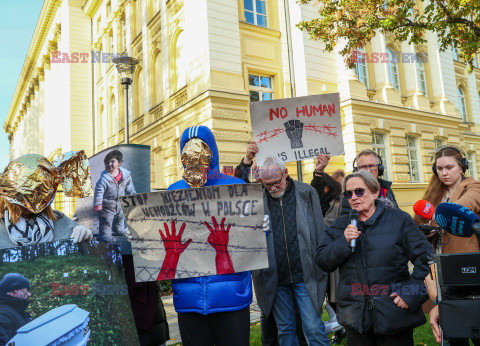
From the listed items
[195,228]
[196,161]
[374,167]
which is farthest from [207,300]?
[374,167]

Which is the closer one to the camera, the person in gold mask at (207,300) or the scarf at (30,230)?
the scarf at (30,230)

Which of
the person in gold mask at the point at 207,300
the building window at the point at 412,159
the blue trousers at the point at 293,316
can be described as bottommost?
the blue trousers at the point at 293,316

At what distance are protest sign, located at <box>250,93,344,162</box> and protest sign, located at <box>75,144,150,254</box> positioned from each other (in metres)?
1.60

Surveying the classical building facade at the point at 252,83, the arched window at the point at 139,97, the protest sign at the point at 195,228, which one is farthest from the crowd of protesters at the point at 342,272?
the arched window at the point at 139,97

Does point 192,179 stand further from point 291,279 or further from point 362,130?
point 362,130

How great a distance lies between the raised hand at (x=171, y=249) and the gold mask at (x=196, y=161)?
1.05 feet

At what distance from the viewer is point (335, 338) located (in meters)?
4.47

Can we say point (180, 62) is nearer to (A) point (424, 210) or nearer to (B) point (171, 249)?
(B) point (171, 249)

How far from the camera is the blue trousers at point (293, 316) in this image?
3.22 meters

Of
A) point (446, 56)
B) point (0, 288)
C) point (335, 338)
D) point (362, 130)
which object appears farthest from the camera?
point (446, 56)

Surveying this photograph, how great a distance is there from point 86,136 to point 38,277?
25204mm

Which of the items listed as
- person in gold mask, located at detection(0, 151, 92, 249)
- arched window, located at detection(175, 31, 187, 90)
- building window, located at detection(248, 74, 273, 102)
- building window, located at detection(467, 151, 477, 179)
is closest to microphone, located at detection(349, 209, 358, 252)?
person in gold mask, located at detection(0, 151, 92, 249)

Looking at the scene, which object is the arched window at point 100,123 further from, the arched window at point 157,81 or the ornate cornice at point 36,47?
the ornate cornice at point 36,47

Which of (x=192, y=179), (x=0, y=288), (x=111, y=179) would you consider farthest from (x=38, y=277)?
(x=111, y=179)
